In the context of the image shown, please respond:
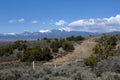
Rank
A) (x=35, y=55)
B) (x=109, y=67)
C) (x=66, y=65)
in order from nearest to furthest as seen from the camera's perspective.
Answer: (x=109, y=67) < (x=66, y=65) < (x=35, y=55)

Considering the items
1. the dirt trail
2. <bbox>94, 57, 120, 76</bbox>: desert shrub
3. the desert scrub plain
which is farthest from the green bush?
<bbox>94, 57, 120, 76</bbox>: desert shrub

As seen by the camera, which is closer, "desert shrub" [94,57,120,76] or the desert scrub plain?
the desert scrub plain

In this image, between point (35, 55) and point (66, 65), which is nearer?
point (66, 65)

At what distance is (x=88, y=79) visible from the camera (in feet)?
49.1

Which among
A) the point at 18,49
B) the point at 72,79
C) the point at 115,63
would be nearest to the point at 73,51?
the point at 18,49

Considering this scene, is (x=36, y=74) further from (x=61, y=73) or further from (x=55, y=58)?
(x=55, y=58)

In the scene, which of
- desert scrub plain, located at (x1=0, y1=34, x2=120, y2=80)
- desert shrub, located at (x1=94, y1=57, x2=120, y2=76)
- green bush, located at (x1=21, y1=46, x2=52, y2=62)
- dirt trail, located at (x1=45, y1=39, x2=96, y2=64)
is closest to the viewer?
desert scrub plain, located at (x1=0, y1=34, x2=120, y2=80)

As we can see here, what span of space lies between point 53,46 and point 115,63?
136 feet

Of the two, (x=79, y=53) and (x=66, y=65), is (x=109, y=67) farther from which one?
(x=79, y=53)

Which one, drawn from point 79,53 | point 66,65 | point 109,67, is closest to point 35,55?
point 79,53

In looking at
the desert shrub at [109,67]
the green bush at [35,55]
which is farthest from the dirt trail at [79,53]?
the desert shrub at [109,67]

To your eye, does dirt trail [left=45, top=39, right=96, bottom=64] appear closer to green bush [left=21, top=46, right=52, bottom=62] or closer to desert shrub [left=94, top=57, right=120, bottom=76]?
green bush [left=21, top=46, right=52, bottom=62]

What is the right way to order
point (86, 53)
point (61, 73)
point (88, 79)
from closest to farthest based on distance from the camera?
point (88, 79) < point (61, 73) < point (86, 53)

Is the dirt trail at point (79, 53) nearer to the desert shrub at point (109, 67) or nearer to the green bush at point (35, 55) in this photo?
the green bush at point (35, 55)
